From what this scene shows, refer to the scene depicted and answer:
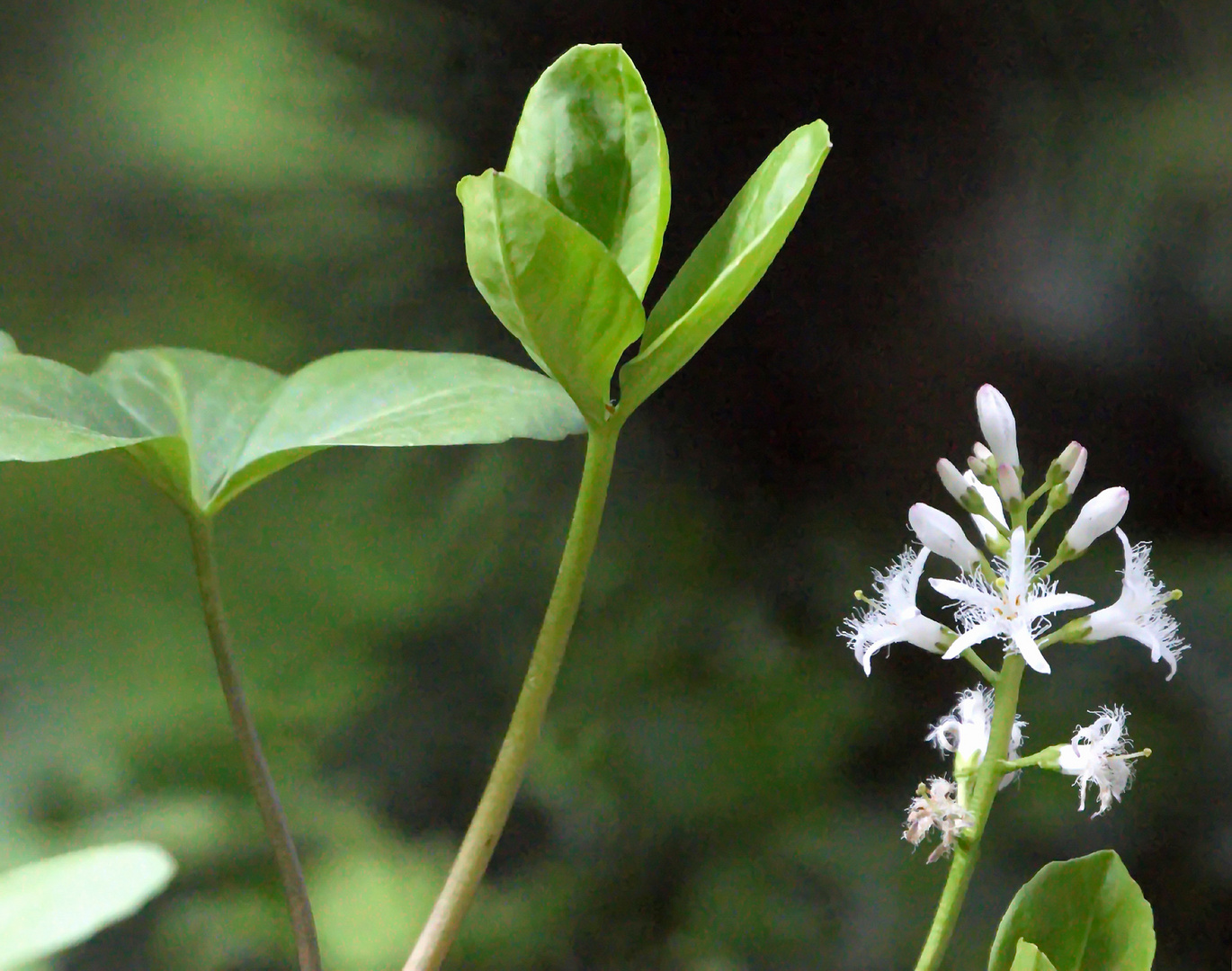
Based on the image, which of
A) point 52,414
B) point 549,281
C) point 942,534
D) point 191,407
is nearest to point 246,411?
point 191,407

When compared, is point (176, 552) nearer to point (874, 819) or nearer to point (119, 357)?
point (119, 357)

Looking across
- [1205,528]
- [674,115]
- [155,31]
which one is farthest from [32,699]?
[1205,528]

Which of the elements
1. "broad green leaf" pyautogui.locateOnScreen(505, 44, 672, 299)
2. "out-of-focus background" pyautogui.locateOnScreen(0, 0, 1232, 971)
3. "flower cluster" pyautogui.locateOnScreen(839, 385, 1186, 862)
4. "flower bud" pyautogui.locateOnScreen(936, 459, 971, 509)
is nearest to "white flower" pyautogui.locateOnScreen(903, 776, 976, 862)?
"flower cluster" pyautogui.locateOnScreen(839, 385, 1186, 862)

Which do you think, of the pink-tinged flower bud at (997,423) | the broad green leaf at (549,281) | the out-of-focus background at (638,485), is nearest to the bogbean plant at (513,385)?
the broad green leaf at (549,281)

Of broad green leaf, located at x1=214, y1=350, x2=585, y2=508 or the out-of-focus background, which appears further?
the out-of-focus background

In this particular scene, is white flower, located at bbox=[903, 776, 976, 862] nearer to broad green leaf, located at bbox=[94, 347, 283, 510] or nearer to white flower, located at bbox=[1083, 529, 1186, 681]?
white flower, located at bbox=[1083, 529, 1186, 681]

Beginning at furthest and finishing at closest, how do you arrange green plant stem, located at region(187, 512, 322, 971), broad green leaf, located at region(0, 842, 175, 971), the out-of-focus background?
the out-of-focus background, green plant stem, located at region(187, 512, 322, 971), broad green leaf, located at region(0, 842, 175, 971)
